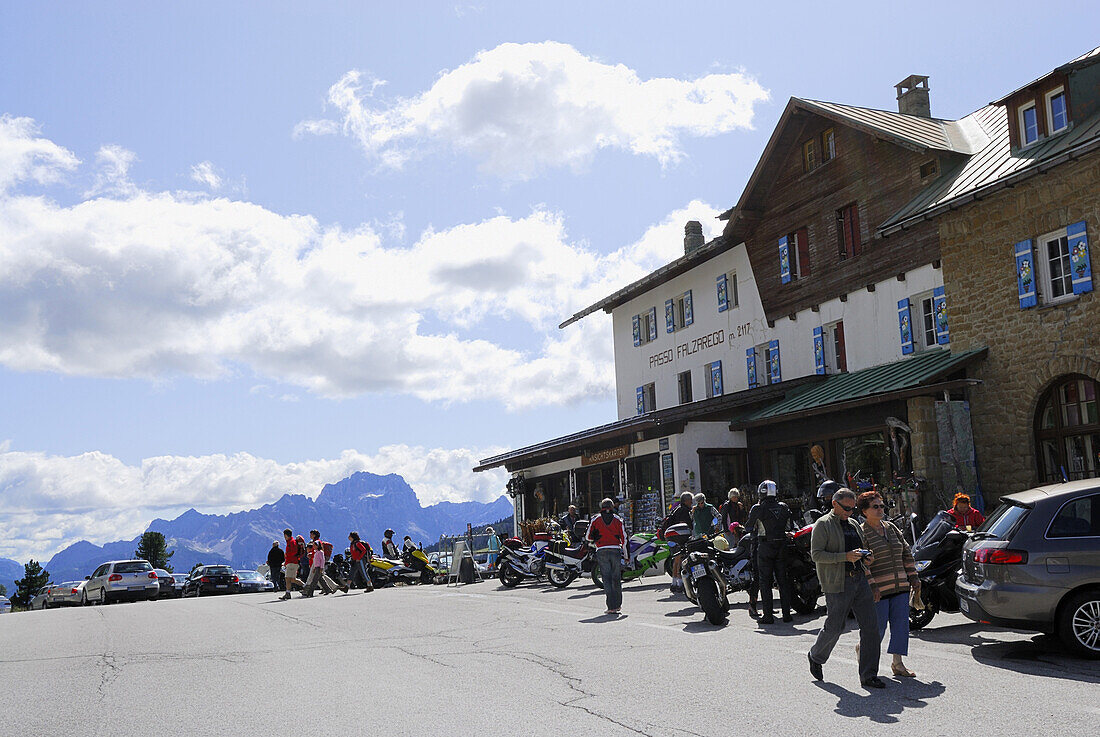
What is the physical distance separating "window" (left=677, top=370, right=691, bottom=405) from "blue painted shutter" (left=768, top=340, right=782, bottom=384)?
5.56 meters

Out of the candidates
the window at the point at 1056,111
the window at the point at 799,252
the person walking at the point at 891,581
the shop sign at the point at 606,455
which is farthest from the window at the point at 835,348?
the person walking at the point at 891,581

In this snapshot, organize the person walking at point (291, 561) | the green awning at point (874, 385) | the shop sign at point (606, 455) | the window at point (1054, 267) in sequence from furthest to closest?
1. the shop sign at point (606, 455)
2. the person walking at point (291, 561)
3. the green awning at point (874, 385)
4. the window at point (1054, 267)

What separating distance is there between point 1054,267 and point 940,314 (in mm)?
3312

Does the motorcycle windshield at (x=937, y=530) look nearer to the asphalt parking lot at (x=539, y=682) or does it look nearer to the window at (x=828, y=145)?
the asphalt parking lot at (x=539, y=682)

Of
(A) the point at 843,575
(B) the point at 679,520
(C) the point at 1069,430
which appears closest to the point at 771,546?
(A) the point at 843,575

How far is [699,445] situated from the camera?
2719 cm

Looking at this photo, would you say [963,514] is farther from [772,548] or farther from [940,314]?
[940,314]

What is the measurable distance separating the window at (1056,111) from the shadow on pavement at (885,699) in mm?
15425

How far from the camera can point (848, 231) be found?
2631 centimetres

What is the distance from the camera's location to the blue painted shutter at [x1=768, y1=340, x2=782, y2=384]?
94.7ft

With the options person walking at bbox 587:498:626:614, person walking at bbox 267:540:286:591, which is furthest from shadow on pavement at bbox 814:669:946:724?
person walking at bbox 267:540:286:591

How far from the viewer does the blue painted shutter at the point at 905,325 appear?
77.2ft

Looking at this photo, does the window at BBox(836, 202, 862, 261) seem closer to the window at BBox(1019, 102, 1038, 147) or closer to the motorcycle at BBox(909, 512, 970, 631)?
the window at BBox(1019, 102, 1038, 147)

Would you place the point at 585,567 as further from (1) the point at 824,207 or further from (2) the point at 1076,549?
(2) the point at 1076,549
